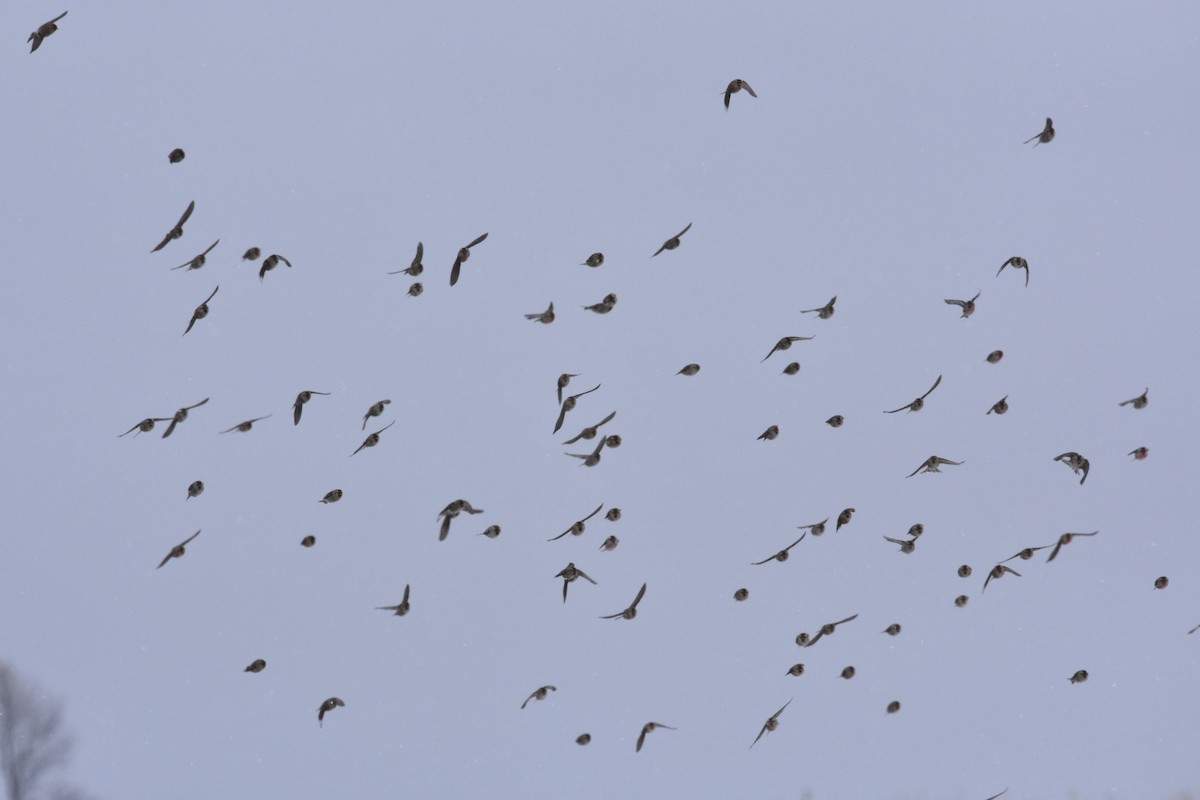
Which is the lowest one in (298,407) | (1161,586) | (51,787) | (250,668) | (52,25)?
(51,787)

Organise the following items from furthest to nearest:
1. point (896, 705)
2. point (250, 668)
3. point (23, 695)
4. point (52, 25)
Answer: point (23, 695), point (896, 705), point (250, 668), point (52, 25)

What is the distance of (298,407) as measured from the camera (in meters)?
25.0

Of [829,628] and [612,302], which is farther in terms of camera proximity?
[829,628]

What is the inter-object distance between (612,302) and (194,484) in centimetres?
685

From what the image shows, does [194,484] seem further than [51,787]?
No

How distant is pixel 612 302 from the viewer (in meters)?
23.3

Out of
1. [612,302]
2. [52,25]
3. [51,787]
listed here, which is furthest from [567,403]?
[51,787]

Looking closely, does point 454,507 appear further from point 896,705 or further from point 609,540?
point 896,705

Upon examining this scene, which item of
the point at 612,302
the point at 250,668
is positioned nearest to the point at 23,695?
the point at 250,668

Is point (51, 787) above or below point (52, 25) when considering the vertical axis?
below

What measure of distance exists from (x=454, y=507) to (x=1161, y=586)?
11.3 m

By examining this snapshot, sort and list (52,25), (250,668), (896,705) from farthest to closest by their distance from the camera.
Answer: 1. (896,705)
2. (250,668)
3. (52,25)

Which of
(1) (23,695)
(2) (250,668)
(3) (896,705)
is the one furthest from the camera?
(1) (23,695)

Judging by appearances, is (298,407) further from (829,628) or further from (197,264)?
(829,628)
